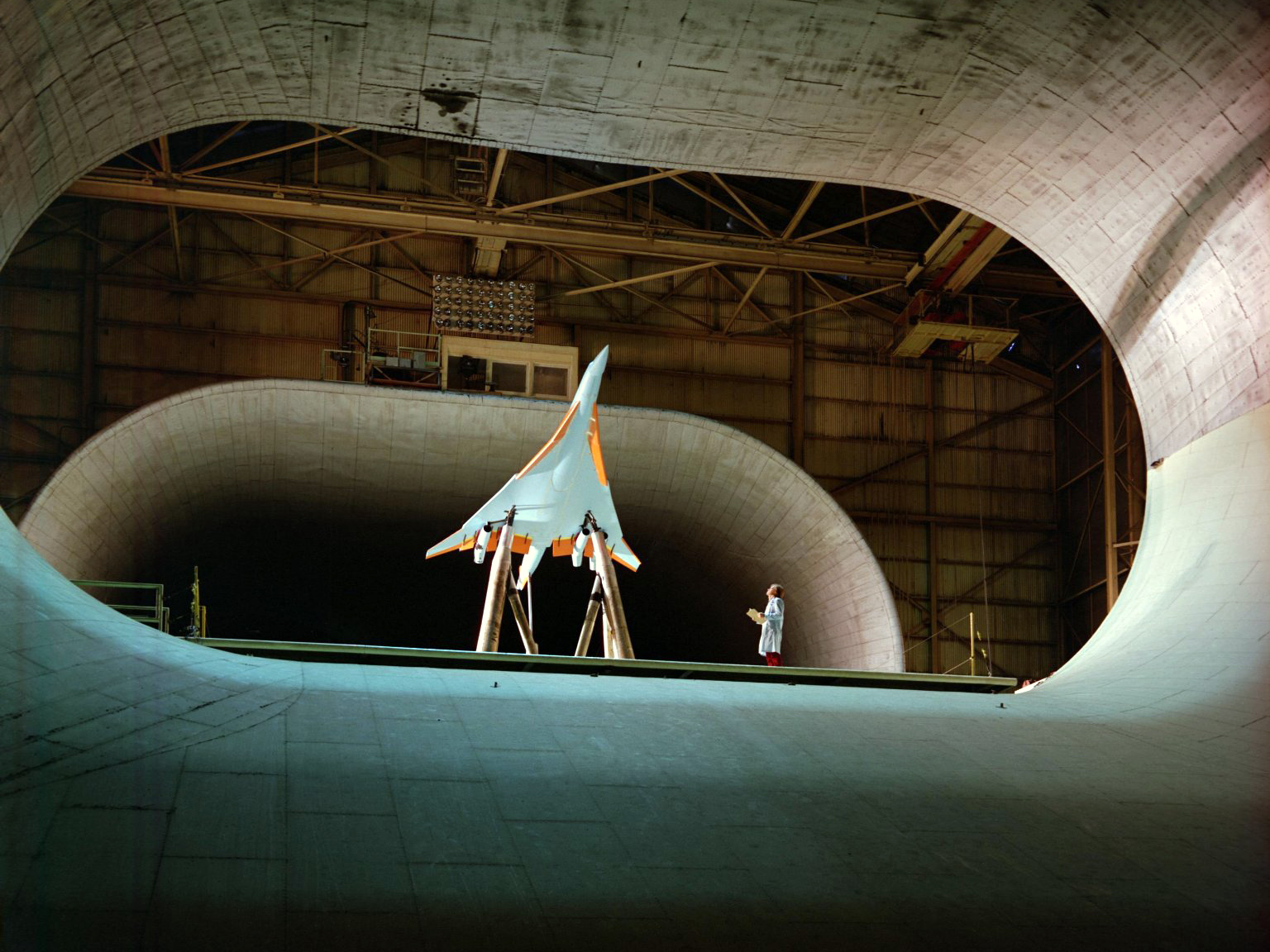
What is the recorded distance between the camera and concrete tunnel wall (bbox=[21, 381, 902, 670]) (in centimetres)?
2122

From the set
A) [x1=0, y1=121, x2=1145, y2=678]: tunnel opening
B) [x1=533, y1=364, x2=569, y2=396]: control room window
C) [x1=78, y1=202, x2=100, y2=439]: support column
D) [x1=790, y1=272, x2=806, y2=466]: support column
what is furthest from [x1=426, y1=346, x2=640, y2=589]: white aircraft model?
[x1=78, y1=202, x2=100, y2=439]: support column

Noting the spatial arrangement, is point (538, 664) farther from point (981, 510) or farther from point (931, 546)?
point (981, 510)

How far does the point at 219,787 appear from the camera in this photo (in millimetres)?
6855

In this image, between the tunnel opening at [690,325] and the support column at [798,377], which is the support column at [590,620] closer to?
the tunnel opening at [690,325]

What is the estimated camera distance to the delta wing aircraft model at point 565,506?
19.3 m

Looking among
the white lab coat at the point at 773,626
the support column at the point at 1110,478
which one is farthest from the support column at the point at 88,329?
the support column at the point at 1110,478

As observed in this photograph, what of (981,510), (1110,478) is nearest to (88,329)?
(981,510)

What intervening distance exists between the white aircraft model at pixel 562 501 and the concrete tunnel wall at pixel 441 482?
2583 mm

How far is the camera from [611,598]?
1792cm

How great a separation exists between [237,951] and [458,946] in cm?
96

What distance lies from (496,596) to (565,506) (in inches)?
106

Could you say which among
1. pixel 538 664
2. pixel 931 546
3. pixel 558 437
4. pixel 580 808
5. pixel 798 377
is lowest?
pixel 580 808

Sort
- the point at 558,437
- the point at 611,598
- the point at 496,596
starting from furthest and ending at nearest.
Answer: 1. the point at 558,437
2. the point at 611,598
3. the point at 496,596

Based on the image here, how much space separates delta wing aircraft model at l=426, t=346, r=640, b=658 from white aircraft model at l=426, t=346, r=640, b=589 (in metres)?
0.01
